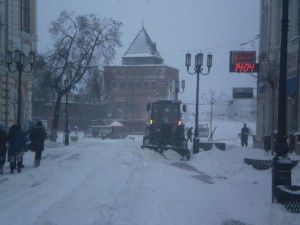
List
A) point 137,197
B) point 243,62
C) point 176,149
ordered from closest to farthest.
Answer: point 137,197, point 176,149, point 243,62

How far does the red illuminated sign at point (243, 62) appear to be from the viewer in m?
24.5

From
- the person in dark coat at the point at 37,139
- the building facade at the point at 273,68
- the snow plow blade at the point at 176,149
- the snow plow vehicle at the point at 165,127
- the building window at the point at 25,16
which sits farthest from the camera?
the building window at the point at 25,16

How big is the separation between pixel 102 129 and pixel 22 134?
51.6m

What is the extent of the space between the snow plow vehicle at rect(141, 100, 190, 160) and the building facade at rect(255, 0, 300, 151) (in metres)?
4.90

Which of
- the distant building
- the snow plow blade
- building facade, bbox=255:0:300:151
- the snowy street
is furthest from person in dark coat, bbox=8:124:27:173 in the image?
the distant building

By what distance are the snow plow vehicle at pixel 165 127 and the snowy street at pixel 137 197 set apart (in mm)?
8218

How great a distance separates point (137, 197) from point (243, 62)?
1584 centimetres

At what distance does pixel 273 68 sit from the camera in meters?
21.6

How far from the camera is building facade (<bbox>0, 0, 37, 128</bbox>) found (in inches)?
1237

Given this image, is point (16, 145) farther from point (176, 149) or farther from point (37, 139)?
point (176, 149)

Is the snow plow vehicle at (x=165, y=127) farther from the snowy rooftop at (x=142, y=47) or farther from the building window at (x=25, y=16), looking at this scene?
the snowy rooftop at (x=142, y=47)

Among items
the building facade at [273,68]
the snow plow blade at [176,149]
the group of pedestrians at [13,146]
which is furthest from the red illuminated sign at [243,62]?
the group of pedestrians at [13,146]

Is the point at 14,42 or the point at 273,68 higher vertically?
the point at 14,42

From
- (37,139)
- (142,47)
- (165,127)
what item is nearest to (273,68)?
(165,127)
